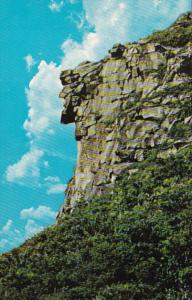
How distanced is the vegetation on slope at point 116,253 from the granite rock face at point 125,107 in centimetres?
711

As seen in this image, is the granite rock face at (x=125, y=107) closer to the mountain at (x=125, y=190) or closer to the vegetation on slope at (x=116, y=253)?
the mountain at (x=125, y=190)

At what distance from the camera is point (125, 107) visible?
160 feet

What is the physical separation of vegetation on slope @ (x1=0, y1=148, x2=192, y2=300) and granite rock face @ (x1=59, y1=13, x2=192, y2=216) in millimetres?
7110

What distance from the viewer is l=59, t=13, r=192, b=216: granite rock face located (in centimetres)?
4453

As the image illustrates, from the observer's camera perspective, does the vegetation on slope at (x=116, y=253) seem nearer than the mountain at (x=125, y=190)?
Yes

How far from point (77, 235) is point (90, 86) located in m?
23.5

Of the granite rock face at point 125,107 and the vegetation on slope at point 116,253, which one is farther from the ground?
the granite rock face at point 125,107

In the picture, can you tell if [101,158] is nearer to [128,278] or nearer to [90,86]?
[90,86]

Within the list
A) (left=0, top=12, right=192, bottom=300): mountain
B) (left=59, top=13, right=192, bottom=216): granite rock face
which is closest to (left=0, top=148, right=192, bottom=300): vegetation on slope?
(left=0, top=12, right=192, bottom=300): mountain

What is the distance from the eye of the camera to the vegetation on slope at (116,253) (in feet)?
81.5

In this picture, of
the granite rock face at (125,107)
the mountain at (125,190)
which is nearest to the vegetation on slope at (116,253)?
the mountain at (125,190)

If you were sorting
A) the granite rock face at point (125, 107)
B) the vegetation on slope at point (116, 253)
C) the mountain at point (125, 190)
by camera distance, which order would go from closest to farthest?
1. the vegetation on slope at point (116, 253)
2. the mountain at point (125, 190)
3. the granite rock face at point (125, 107)

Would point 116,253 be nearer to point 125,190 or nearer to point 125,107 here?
point 125,190

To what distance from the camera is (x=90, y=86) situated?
174 ft
